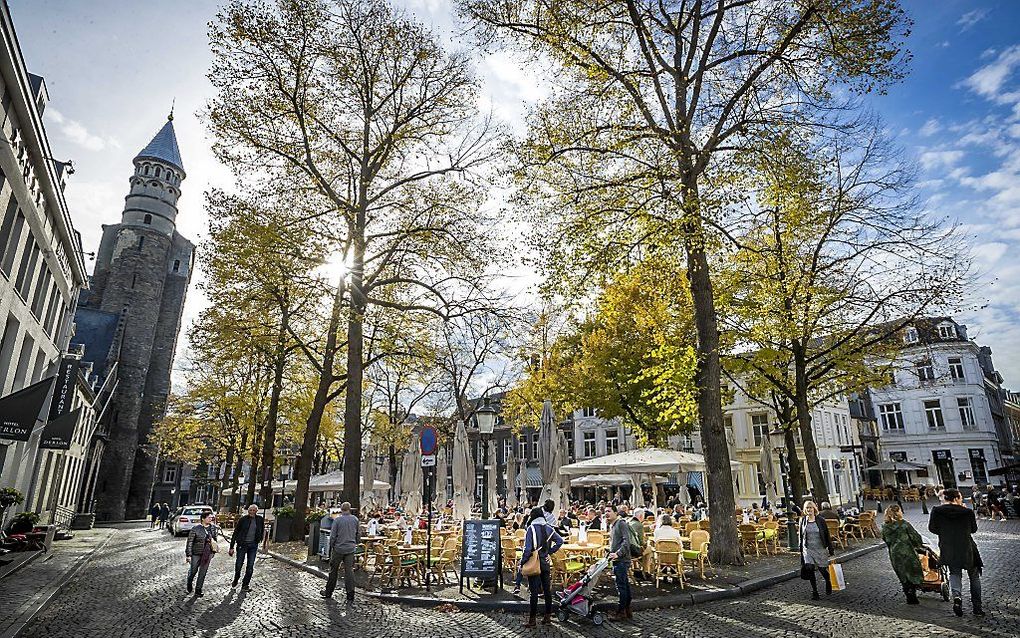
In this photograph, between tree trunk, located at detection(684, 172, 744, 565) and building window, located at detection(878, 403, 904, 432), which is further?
building window, located at detection(878, 403, 904, 432)

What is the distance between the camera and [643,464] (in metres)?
17.7

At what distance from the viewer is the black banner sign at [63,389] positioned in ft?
62.4

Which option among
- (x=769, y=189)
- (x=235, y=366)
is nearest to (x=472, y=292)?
(x=769, y=189)

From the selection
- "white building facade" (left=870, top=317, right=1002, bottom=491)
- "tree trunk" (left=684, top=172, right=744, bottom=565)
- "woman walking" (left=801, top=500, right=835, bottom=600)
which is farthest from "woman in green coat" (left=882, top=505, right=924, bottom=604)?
"white building facade" (left=870, top=317, right=1002, bottom=491)

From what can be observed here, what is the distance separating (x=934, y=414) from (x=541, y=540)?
182ft

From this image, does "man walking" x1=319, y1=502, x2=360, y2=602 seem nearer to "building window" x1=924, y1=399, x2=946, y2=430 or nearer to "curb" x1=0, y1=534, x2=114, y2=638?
"curb" x1=0, y1=534, x2=114, y2=638

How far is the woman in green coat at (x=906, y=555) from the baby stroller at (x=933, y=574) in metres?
0.11

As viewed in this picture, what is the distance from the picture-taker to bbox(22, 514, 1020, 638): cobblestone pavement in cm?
799

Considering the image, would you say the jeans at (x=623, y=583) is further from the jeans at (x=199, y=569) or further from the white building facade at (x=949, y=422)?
the white building facade at (x=949, y=422)

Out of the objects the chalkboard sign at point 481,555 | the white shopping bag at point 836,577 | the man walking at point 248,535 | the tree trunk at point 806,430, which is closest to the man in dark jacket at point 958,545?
the white shopping bag at point 836,577

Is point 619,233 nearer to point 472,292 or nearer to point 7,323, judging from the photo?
point 472,292

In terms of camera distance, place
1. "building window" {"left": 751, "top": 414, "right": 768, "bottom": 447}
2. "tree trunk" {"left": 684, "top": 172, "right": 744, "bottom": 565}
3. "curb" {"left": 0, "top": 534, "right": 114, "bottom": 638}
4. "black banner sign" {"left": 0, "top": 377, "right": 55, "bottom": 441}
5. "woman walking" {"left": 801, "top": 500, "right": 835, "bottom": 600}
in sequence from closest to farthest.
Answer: "curb" {"left": 0, "top": 534, "right": 114, "bottom": 638} < "woman walking" {"left": 801, "top": 500, "right": 835, "bottom": 600} < "tree trunk" {"left": 684, "top": 172, "right": 744, "bottom": 565} < "black banner sign" {"left": 0, "top": 377, "right": 55, "bottom": 441} < "building window" {"left": 751, "top": 414, "right": 768, "bottom": 447}

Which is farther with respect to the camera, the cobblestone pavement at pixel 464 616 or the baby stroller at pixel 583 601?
the baby stroller at pixel 583 601

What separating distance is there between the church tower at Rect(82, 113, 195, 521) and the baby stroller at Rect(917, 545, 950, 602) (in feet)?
168
